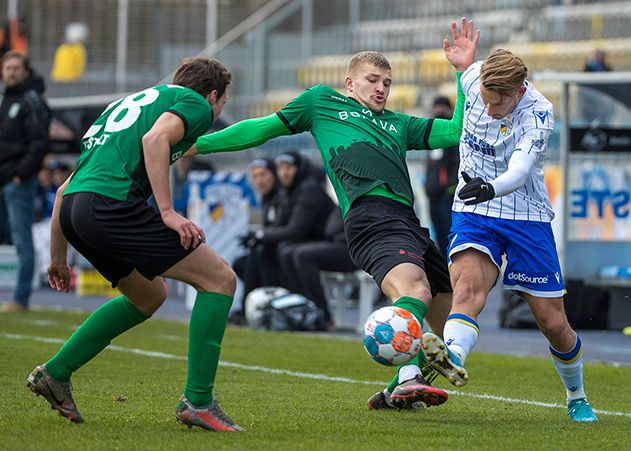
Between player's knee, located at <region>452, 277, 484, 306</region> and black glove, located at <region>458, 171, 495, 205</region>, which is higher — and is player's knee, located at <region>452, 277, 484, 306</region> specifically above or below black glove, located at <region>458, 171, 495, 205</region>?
below

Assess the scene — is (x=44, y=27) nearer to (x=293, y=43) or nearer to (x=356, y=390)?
(x=293, y=43)

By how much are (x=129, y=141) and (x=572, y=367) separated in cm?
254

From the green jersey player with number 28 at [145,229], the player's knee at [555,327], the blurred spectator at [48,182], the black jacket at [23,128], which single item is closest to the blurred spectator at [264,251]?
the black jacket at [23,128]

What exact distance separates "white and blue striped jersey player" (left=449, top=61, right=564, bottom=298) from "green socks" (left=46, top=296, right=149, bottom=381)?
5.47ft

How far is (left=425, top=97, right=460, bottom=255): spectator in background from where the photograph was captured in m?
17.1

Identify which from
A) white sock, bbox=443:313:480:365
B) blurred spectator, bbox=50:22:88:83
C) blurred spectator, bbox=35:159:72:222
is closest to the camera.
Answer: white sock, bbox=443:313:480:365

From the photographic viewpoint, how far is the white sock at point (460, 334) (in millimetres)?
6527

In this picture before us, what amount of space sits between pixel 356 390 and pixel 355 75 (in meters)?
2.08

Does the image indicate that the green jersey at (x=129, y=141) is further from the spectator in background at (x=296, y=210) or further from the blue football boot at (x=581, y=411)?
the spectator in background at (x=296, y=210)

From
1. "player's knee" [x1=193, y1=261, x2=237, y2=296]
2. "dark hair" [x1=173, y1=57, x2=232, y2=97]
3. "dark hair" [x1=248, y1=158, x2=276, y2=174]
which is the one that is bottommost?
"dark hair" [x1=248, y1=158, x2=276, y2=174]

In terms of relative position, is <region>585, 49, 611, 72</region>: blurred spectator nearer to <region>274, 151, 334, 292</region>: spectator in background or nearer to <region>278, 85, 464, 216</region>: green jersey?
<region>274, 151, 334, 292</region>: spectator in background

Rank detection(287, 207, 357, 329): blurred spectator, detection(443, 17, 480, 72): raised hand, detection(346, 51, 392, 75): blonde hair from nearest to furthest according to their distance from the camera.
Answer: detection(346, 51, 392, 75): blonde hair < detection(443, 17, 480, 72): raised hand < detection(287, 207, 357, 329): blurred spectator

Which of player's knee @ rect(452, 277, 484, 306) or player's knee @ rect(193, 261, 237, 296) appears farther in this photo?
player's knee @ rect(452, 277, 484, 306)

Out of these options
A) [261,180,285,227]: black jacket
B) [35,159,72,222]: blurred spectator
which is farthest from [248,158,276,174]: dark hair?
[35,159,72,222]: blurred spectator
